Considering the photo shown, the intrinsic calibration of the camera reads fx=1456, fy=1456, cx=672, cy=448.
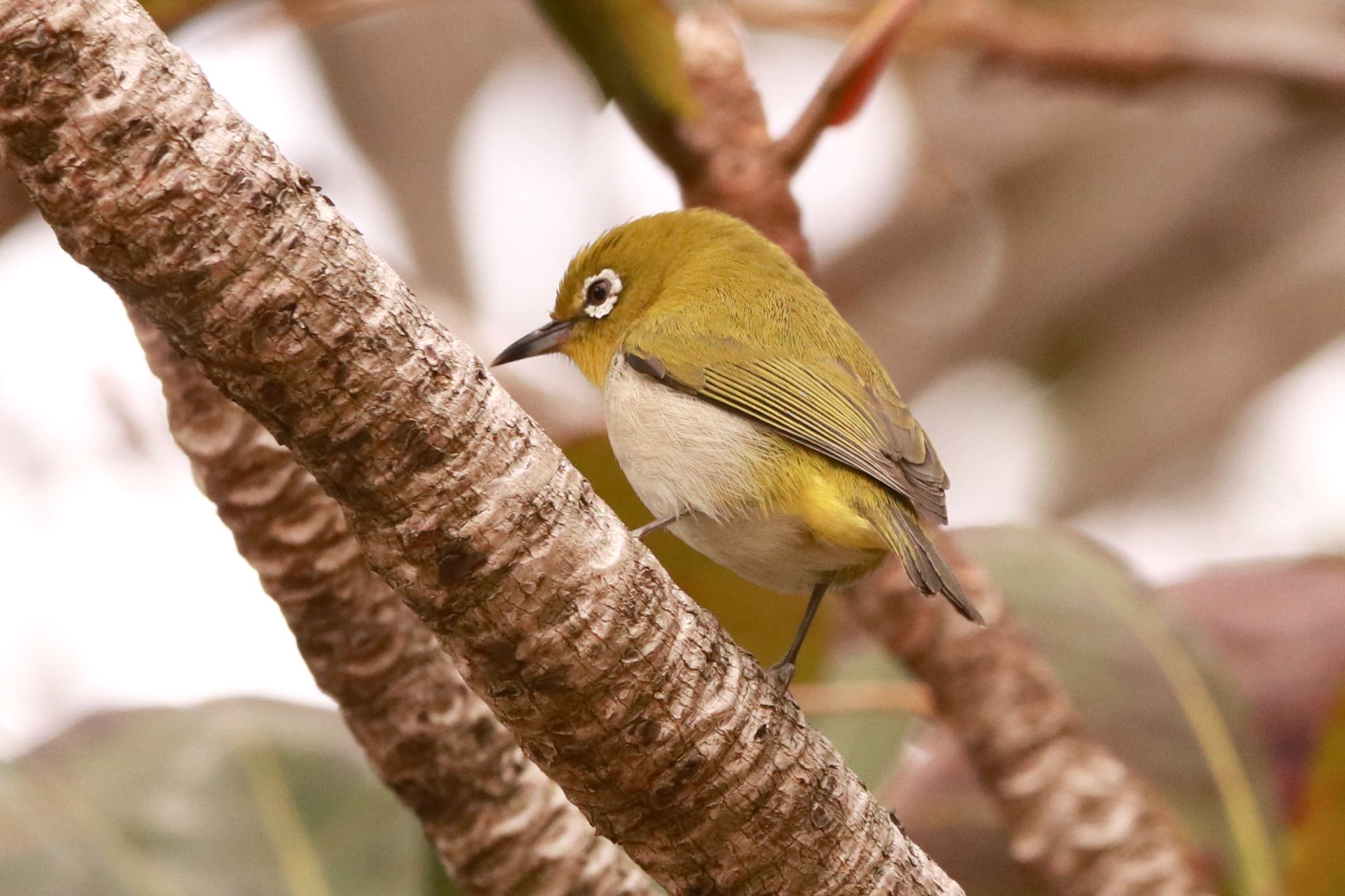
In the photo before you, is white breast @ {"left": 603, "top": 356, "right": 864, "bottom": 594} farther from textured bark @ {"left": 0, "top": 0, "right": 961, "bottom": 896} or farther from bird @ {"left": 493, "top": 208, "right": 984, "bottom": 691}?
textured bark @ {"left": 0, "top": 0, "right": 961, "bottom": 896}

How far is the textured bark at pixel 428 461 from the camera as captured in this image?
165cm

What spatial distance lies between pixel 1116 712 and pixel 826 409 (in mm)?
1785

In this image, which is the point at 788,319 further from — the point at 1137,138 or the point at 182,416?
the point at 1137,138

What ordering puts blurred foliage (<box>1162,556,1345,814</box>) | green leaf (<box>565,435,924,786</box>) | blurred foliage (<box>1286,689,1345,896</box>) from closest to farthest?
1. blurred foliage (<box>1286,689,1345,896</box>)
2. green leaf (<box>565,435,924,786</box>)
3. blurred foliage (<box>1162,556,1345,814</box>)

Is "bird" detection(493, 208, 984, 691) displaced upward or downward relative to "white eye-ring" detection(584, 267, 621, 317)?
downward

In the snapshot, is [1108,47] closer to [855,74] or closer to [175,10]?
[855,74]

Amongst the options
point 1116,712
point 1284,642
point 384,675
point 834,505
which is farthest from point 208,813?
point 1284,642

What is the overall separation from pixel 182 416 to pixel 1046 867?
226 cm

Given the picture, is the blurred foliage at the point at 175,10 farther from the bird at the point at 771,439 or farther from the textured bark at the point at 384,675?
the bird at the point at 771,439

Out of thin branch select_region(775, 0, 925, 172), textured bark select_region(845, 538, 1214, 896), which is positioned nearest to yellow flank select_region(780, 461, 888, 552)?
textured bark select_region(845, 538, 1214, 896)

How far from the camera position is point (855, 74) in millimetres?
3504

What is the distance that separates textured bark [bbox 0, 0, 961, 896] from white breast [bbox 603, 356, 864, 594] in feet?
2.65

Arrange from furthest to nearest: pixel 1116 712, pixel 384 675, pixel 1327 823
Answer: pixel 1116 712 < pixel 1327 823 < pixel 384 675

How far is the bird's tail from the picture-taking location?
2564 millimetres
